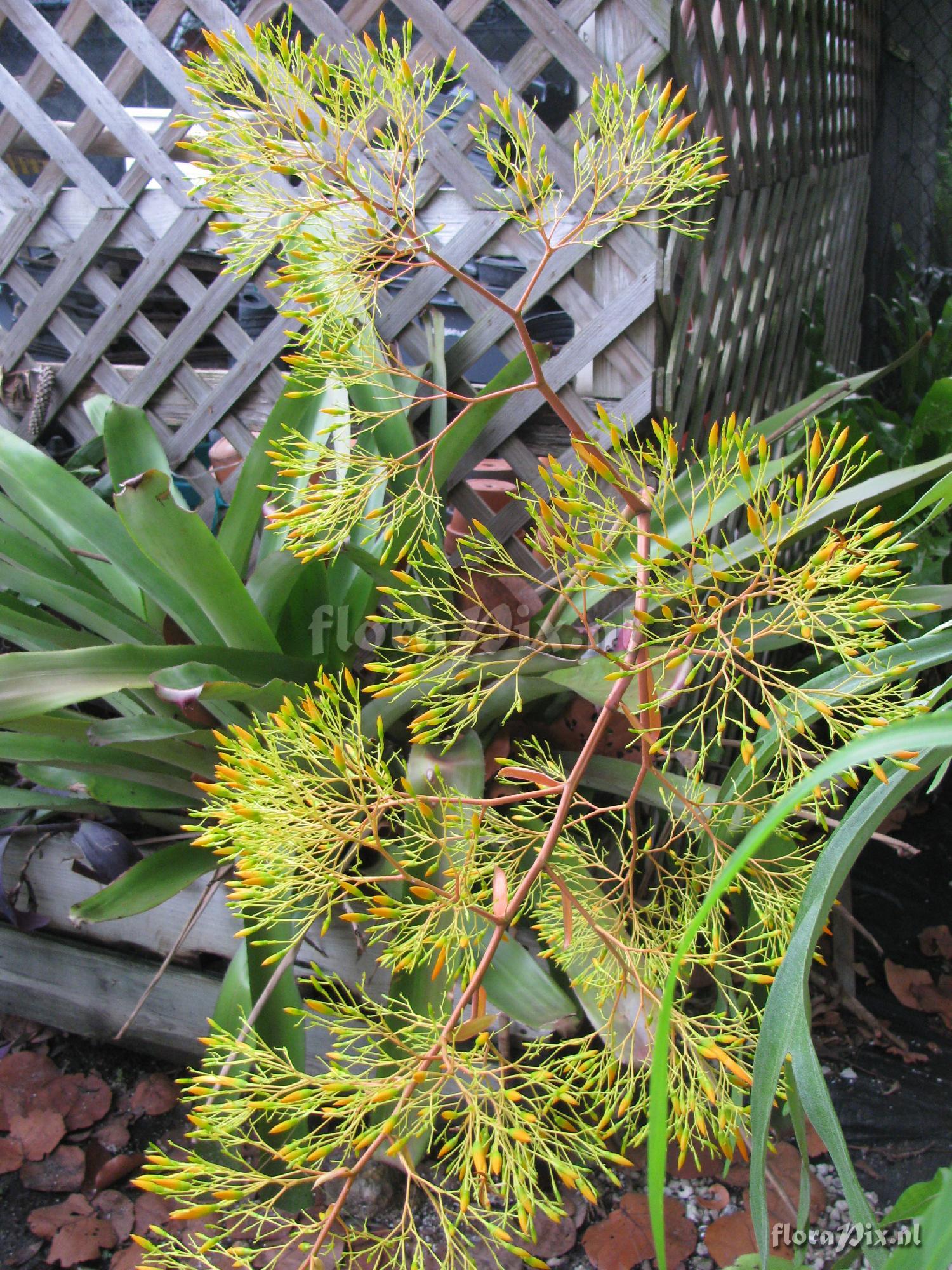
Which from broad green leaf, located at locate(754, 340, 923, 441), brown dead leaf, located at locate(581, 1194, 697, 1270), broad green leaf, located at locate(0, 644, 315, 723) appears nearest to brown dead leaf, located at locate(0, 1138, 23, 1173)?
broad green leaf, located at locate(0, 644, 315, 723)

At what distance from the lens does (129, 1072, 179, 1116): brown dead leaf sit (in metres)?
→ 1.33

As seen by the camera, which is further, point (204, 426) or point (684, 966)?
point (204, 426)

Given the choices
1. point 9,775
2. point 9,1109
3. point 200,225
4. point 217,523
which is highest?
point 200,225

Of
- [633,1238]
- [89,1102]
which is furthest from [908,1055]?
[89,1102]

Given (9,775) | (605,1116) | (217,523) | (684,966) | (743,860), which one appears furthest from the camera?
(217,523)

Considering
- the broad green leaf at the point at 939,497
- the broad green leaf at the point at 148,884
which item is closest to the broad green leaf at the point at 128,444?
the broad green leaf at the point at 148,884

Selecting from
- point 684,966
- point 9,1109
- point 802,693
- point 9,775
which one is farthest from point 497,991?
point 9,775

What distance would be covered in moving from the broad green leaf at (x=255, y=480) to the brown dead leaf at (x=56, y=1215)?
87 centimetres

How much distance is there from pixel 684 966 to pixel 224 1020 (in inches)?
22.1

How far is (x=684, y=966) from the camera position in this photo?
786 millimetres

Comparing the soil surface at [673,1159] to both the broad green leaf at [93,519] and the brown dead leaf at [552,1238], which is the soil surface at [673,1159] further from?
the broad green leaf at [93,519]

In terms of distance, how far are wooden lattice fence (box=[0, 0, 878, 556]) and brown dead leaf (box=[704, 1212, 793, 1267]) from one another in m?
1.06

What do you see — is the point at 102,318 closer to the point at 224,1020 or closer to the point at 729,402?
the point at 729,402

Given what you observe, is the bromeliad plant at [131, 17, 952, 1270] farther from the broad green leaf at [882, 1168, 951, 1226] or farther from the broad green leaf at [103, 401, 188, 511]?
the broad green leaf at [103, 401, 188, 511]
